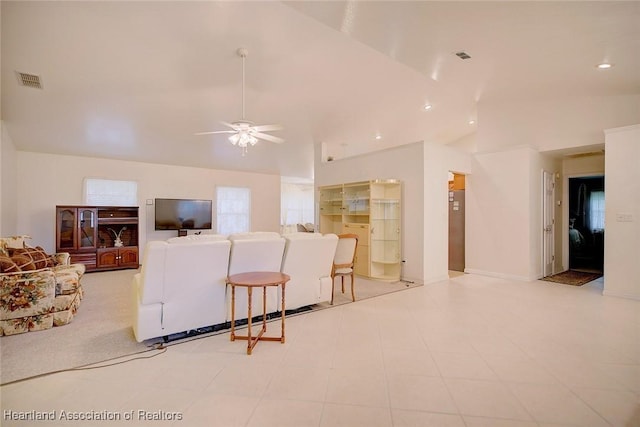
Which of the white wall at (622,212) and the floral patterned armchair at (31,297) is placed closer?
the floral patterned armchair at (31,297)

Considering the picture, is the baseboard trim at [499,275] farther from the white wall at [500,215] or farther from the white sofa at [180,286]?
the white sofa at [180,286]

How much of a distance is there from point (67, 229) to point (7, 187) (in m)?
1.18

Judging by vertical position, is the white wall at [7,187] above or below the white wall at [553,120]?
below

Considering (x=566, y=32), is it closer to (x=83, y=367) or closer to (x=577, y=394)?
(x=577, y=394)

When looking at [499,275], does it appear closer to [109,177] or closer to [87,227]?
[87,227]

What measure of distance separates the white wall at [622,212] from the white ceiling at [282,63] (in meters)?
0.97

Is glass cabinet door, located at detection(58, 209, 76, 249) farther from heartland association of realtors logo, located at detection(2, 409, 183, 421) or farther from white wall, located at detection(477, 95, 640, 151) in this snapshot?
white wall, located at detection(477, 95, 640, 151)

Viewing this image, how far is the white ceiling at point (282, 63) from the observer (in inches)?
110

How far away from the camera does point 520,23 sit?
9.30ft

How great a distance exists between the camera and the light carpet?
2303 millimetres

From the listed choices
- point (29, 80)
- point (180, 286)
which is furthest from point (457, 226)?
point (29, 80)

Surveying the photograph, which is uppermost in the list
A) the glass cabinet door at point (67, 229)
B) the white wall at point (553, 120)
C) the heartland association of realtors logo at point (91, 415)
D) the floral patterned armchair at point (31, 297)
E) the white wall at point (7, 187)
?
the white wall at point (553, 120)

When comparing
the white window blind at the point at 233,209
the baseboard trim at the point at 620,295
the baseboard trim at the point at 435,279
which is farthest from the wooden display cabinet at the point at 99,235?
the baseboard trim at the point at 620,295

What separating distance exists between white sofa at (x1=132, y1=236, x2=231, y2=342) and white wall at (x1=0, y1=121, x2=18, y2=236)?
13.8 feet
